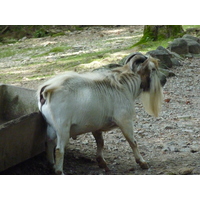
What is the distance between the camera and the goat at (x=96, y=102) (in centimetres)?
496

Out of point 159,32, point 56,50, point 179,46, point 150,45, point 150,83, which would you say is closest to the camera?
point 150,83

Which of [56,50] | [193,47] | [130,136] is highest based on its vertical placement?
[130,136]

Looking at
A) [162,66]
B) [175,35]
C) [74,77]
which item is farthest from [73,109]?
[175,35]

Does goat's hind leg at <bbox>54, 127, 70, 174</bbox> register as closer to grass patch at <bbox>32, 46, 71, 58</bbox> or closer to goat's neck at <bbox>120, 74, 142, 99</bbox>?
goat's neck at <bbox>120, 74, 142, 99</bbox>

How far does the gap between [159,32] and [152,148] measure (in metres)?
9.86

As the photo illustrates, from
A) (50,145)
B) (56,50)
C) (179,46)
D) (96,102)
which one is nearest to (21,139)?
(50,145)

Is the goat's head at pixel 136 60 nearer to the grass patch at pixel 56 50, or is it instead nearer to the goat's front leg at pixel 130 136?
the goat's front leg at pixel 130 136

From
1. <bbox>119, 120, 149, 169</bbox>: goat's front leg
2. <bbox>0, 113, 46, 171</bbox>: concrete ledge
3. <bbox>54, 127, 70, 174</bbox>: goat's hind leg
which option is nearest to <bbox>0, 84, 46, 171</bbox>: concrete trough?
<bbox>0, 113, 46, 171</bbox>: concrete ledge

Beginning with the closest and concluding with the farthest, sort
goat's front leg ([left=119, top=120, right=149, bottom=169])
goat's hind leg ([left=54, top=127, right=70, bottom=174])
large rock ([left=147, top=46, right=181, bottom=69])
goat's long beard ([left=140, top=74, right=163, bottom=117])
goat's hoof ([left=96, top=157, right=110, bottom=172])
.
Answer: goat's hind leg ([left=54, top=127, right=70, bottom=174]), goat's front leg ([left=119, top=120, right=149, bottom=169]), goat's hoof ([left=96, top=157, right=110, bottom=172]), goat's long beard ([left=140, top=74, right=163, bottom=117]), large rock ([left=147, top=46, right=181, bottom=69])

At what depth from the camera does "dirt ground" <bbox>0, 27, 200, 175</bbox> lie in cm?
550

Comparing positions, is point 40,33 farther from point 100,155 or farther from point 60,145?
point 60,145

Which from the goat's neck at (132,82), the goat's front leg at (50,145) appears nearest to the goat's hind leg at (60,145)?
the goat's front leg at (50,145)

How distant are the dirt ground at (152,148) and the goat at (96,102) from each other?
9.9 inches

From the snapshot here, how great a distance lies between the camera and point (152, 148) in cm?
636
